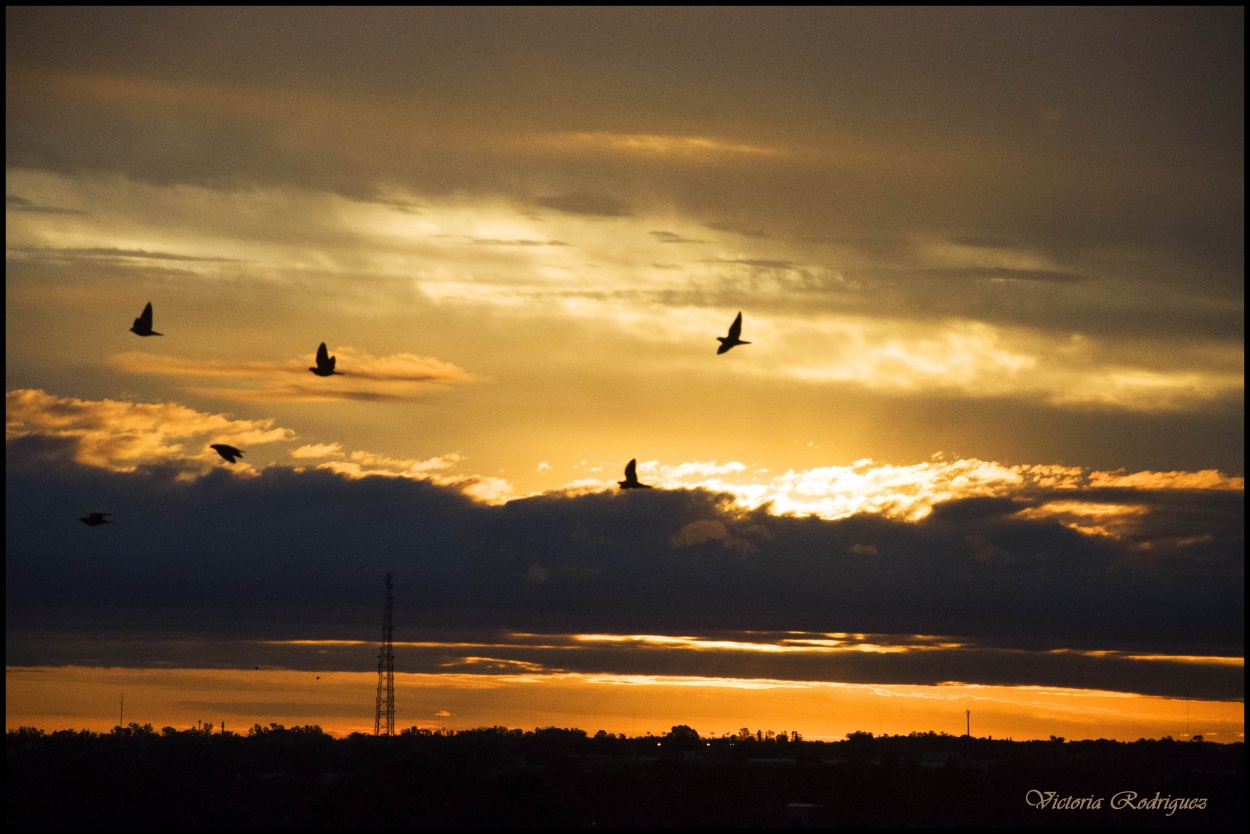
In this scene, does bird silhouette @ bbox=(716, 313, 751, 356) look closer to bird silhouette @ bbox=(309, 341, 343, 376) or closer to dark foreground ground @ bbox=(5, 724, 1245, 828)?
bird silhouette @ bbox=(309, 341, 343, 376)

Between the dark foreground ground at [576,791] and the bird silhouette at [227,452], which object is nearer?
the bird silhouette at [227,452]

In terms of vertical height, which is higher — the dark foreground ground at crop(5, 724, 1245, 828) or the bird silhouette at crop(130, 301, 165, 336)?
the bird silhouette at crop(130, 301, 165, 336)

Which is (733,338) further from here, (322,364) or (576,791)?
(576,791)

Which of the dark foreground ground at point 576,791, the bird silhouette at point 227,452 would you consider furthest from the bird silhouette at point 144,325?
the dark foreground ground at point 576,791

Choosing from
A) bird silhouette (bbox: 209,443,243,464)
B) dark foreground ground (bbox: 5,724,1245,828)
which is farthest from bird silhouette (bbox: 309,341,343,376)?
dark foreground ground (bbox: 5,724,1245,828)

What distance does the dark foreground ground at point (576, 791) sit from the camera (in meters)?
136

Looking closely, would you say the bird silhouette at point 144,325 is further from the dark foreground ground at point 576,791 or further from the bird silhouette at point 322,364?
the dark foreground ground at point 576,791

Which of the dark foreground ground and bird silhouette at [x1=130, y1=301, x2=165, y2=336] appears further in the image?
the dark foreground ground

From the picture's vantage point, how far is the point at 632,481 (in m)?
72.6

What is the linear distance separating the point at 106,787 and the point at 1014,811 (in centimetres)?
9067

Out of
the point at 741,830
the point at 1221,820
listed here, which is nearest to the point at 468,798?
the point at 741,830

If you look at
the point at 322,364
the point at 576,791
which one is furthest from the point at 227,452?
the point at 576,791

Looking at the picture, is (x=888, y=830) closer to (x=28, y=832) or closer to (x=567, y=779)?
(x=567, y=779)

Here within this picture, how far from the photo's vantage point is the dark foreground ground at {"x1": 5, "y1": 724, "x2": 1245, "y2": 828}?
445ft
